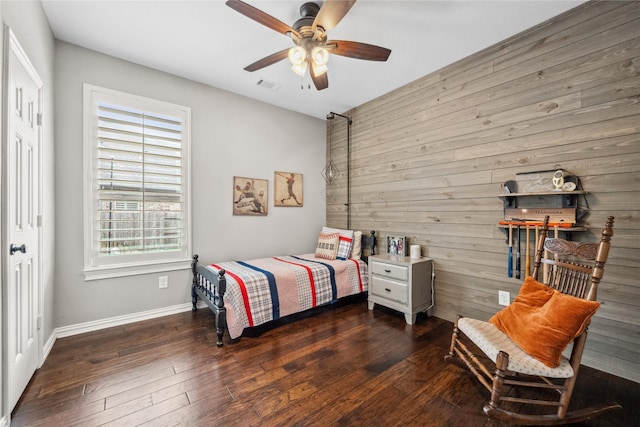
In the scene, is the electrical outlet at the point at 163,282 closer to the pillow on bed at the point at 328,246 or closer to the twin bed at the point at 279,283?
the twin bed at the point at 279,283

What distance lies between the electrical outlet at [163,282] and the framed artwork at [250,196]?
112cm

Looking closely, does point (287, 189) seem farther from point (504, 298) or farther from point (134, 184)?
point (504, 298)

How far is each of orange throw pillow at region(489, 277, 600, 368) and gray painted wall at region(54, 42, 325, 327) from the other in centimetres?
307

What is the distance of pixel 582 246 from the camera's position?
1.84 m

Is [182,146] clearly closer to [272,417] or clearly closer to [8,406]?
[8,406]

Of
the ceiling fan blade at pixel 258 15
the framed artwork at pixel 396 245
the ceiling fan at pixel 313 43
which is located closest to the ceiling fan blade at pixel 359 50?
the ceiling fan at pixel 313 43

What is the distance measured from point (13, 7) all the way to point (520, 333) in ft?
12.1

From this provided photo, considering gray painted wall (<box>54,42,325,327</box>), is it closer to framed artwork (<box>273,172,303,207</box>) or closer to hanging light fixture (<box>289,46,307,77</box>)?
framed artwork (<box>273,172,303,207</box>)

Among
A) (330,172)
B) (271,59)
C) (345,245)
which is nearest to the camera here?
(271,59)

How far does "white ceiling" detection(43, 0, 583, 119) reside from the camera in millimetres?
2219

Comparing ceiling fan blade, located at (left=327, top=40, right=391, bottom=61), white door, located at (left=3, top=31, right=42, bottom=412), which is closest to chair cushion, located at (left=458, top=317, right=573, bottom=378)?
ceiling fan blade, located at (left=327, top=40, right=391, bottom=61)

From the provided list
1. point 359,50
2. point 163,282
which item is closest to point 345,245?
point 163,282

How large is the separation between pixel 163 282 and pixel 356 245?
95.5 inches

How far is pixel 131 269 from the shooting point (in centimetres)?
299
